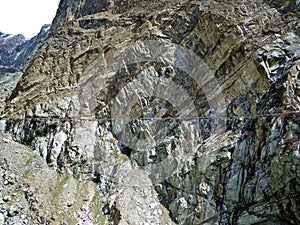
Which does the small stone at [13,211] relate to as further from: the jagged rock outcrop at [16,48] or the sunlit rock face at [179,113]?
the jagged rock outcrop at [16,48]

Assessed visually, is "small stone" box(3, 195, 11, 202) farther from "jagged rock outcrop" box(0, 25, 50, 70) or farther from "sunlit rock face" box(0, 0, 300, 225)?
"jagged rock outcrop" box(0, 25, 50, 70)

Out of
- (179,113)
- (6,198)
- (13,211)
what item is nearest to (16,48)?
(6,198)

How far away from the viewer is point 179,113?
22406 millimetres

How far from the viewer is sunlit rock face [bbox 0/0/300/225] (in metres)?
16.4

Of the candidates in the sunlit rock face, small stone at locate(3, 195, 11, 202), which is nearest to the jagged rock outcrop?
the sunlit rock face

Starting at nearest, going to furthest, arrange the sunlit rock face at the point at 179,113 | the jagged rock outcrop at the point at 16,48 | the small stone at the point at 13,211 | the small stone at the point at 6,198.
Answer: the sunlit rock face at the point at 179,113
the small stone at the point at 13,211
the small stone at the point at 6,198
the jagged rock outcrop at the point at 16,48

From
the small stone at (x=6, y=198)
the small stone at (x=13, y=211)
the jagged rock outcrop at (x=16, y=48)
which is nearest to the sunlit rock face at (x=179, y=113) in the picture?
the small stone at (x=6, y=198)

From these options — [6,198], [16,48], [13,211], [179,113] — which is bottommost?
[13,211]

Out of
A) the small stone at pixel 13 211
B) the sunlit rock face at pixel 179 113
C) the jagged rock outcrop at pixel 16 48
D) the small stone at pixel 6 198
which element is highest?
the jagged rock outcrop at pixel 16 48

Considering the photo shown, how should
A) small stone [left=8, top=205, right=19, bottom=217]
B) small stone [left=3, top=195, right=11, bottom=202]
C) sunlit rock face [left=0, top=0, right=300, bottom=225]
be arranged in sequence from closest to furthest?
sunlit rock face [left=0, top=0, right=300, bottom=225] → small stone [left=8, top=205, right=19, bottom=217] → small stone [left=3, top=195, right=11, bottom=202]

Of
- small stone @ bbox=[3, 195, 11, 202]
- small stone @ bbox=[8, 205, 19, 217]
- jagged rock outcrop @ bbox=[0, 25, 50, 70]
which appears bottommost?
small stone @ bbox=[8, 205, 19, 217]

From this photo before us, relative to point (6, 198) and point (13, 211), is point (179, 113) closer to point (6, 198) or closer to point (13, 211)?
point (13, 211)

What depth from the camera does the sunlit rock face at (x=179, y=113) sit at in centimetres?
1642

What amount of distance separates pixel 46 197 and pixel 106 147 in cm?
492
